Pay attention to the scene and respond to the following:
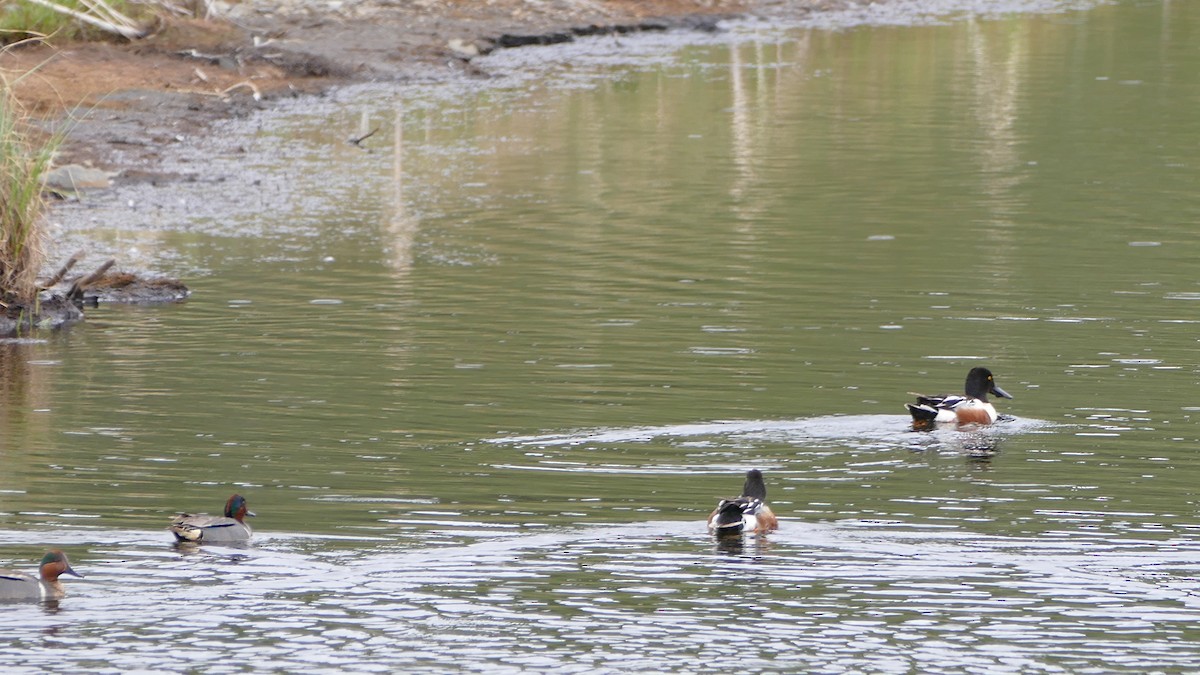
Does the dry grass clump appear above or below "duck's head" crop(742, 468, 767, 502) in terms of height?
above

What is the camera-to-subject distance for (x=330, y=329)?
61.6 ft

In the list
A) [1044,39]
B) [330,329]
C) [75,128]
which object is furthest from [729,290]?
[1044,39]

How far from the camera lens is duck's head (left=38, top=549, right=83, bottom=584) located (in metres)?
10.5

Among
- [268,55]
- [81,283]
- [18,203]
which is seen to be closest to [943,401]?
[18,203]

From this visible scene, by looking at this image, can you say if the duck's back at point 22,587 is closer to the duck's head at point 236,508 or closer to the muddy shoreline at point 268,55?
the duck's head at point 236,508

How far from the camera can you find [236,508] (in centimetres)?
1174

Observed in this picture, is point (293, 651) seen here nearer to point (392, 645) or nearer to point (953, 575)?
point (392, 645)

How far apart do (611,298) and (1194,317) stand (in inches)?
219

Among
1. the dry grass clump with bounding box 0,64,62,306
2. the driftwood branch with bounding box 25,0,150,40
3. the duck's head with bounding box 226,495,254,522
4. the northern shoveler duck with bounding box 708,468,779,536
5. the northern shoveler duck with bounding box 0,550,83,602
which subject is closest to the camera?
the northern shoveler duck with bounding box 0,550,83,602

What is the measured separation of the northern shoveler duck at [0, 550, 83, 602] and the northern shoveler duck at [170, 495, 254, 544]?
3.12ft

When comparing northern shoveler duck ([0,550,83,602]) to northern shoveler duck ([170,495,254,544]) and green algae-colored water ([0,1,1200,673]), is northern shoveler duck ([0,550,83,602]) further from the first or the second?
northern shoveler duck ([170,495,254,544])

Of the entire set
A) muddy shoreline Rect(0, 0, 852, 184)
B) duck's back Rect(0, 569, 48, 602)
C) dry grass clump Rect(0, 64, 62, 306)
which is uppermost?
muddy shoreline Rect(0, 0, 852, 184)

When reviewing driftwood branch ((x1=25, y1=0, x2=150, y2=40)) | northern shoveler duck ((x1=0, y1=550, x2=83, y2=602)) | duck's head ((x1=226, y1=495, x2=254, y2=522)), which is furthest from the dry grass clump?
driftwood branch ((x1=25, y1=0, x2=150, y2=40))

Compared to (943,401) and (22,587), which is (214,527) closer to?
(22,587)
